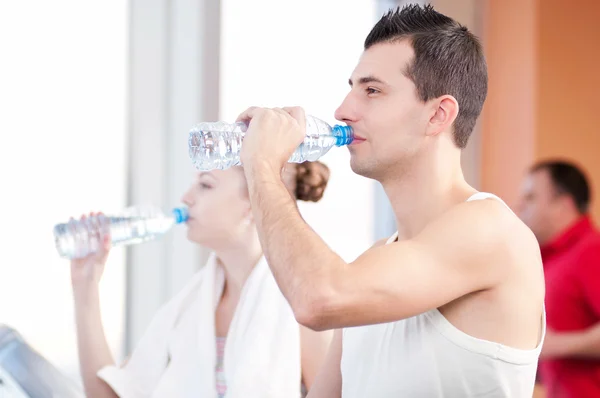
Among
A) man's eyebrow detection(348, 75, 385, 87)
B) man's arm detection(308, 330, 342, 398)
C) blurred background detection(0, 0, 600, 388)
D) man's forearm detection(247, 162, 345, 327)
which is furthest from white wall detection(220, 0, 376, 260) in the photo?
man's forearm detection(247, 162, 345, 327)

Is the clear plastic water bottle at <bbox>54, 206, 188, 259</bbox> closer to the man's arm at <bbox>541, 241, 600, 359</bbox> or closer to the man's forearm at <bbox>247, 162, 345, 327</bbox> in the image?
the man's forearm at <bbox>247, 162, 345, 327</bbox>

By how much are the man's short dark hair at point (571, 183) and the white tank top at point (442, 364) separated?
1882 mm

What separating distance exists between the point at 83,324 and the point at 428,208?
2.96 ft

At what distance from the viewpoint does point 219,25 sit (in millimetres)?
2617

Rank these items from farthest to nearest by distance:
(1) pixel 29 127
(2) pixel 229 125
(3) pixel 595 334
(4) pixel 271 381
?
1. (3) pixel 595 334
2. (1) pixel 29 127
3. (4) pixel 271 381
4. (2) pixel 229 125

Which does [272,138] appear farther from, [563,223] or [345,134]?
[563,223]

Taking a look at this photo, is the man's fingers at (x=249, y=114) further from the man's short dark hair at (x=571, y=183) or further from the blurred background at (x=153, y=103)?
the man's short dark hair at (x=571, y=183)

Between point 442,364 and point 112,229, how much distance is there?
89 centimetres

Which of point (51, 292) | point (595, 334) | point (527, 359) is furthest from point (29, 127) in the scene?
point (595, 334)

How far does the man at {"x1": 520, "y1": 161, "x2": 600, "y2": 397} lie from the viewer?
2.64 meters

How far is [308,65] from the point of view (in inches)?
116

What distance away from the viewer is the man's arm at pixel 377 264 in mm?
1067

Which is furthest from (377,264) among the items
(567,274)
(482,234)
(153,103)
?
(567,274)

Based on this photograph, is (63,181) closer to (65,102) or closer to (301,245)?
(65,102)
